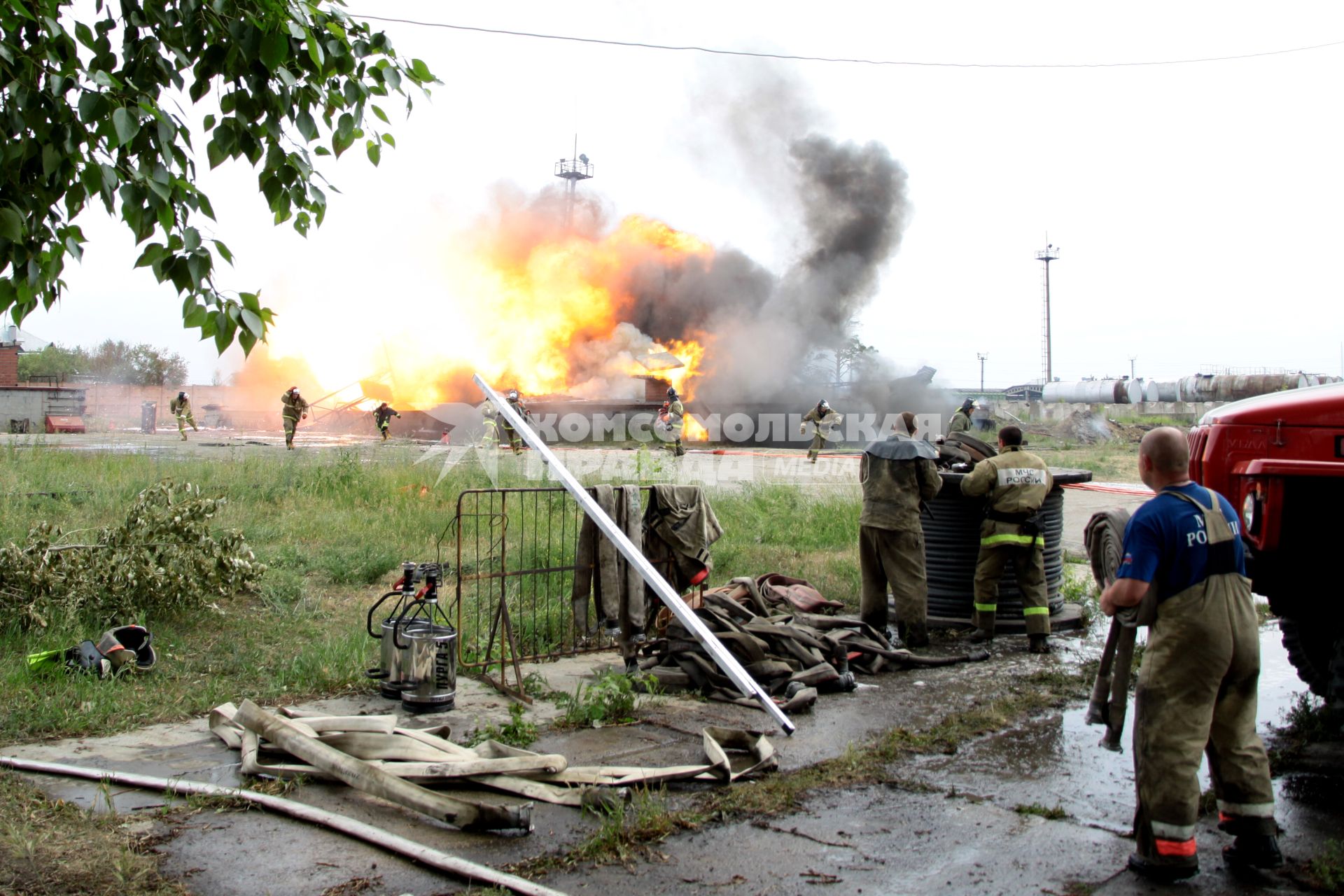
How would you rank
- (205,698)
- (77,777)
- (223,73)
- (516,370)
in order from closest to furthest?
(223,73), (77,777), (205,698), (516,370)

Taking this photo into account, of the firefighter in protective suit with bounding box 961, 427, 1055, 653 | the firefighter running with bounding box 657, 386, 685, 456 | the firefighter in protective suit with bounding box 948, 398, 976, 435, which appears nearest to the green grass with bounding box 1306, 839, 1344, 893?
the firefighter in protective suit with bounding box 961, 427, 1055, 653

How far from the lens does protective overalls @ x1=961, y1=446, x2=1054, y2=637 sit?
7.52 m

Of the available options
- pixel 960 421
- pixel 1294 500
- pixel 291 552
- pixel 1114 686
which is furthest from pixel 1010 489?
pixel 960 421

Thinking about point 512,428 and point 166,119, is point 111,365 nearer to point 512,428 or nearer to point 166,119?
point 512,428

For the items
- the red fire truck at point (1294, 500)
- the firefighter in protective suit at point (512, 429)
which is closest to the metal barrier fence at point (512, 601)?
the red fire truck at point (1294, 500)

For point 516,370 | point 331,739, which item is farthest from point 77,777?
point 516,370

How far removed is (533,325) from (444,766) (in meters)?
33.9

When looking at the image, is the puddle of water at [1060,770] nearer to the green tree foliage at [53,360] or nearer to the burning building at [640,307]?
the burning building at [640,307]

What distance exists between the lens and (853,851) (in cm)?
384

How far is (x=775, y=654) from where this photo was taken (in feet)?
21.7

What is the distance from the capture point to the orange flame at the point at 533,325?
3653 cm

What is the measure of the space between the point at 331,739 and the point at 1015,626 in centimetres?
559

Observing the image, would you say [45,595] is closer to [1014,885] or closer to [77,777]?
[77,777]

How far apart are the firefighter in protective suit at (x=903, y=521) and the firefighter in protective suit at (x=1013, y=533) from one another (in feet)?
1.25
